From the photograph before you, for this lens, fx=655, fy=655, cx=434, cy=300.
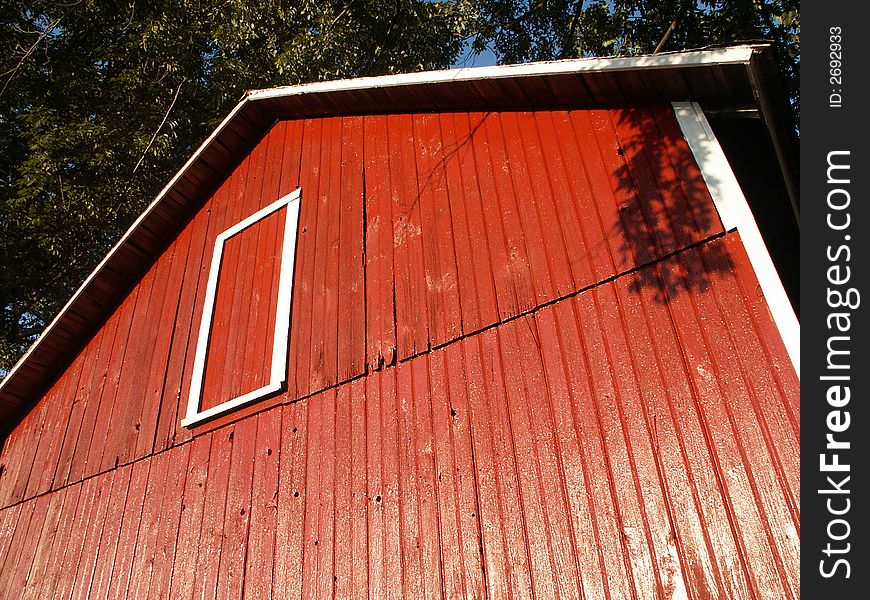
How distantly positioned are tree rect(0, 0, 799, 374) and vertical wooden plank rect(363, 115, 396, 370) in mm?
8811

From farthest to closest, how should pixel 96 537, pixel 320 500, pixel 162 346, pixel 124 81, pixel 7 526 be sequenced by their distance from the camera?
pixel 124 81 → pixel 7 526 → pixel 162 346 → pixel 96 537 → pixel 320 500

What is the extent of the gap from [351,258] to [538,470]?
2588 millimetres

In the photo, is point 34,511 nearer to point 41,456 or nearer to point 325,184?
point 41,456

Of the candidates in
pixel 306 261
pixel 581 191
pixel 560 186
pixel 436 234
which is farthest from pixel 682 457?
pixel 306 261

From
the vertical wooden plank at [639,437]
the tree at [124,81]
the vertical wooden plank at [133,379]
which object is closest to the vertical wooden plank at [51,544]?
the vertical wooden plank at [133,379]

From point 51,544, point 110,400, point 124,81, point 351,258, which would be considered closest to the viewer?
point 351,258

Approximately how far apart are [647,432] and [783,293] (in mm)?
998

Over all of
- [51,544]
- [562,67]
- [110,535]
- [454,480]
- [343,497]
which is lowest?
[454,480]

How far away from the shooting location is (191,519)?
5.30 metres

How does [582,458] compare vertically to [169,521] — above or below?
below

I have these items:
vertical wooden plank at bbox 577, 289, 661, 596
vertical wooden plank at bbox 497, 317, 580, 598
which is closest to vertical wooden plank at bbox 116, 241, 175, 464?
vertical wooden plank at bbox 497, 317, 580, 598

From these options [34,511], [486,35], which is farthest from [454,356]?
[486,35]

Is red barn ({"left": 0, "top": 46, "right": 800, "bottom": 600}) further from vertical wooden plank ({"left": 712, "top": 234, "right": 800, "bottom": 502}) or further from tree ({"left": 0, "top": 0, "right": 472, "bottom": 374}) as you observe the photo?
tree ({"left": 0, "top": 0, "right": 472, "bottom": 374})

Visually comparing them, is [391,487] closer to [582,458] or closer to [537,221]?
[582,458]
